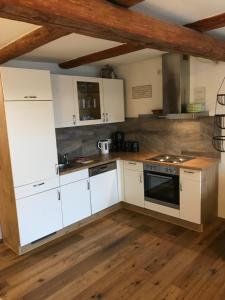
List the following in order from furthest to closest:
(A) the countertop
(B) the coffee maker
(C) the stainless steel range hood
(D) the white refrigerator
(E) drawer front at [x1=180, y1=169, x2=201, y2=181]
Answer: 1. (B) the coffee maker
2. (C) the stainless steel range hood
3. (A) the countertop
4. (E) drawer front at [x1=180, y1=169, x2=201, y2=181]
5. (D) the white refrigerator

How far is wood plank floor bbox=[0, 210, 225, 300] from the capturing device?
2.22 metres

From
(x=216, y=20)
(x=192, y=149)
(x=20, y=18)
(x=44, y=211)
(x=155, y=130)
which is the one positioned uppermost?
(x=216, y=20)

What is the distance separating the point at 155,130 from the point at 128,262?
2.10 metres

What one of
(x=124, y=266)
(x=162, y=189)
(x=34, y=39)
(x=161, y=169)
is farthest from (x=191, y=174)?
(x=34, y=39)

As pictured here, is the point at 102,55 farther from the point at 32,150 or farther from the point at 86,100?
the point at 32,150

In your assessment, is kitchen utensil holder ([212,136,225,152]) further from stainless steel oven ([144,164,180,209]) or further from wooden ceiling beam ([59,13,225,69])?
wooden ceiling beam ([59,13,225,69])

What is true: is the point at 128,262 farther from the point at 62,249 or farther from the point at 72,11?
the point at 72,11

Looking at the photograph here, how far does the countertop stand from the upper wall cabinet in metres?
0.57

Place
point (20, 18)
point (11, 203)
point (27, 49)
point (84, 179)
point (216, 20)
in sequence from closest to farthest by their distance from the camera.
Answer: point (20, 18)
point (216, 20)
point (27, 49)
point (11, 203)
point (84, 179)

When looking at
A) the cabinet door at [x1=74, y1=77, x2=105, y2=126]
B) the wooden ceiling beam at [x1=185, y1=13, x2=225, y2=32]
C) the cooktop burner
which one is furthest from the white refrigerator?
the wooden ceiling beam at [x1=185, y1=13, x2=225, y2=32]

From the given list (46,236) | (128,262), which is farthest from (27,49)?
(128,262)

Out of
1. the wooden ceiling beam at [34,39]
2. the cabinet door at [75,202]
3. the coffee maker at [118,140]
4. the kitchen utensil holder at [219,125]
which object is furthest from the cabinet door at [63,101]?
the kitchen utensil holder at [219,125]

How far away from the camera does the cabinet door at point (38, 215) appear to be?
2.85m

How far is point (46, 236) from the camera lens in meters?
3.10
